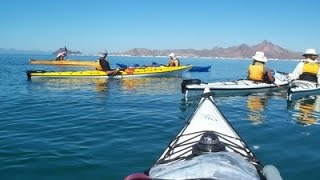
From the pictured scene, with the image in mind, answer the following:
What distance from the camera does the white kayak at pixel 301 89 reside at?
47.3 ft

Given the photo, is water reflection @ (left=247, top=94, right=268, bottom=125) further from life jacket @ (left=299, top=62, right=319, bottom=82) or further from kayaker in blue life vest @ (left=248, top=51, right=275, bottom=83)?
life jacket @ (left=299, top=62, right=319, bottom=82)

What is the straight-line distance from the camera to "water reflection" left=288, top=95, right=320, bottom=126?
36.4 ft

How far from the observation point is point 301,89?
582 inches

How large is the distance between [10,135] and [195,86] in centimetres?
784

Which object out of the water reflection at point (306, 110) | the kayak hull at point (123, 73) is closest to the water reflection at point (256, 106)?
the water reflection at point (306, 110)

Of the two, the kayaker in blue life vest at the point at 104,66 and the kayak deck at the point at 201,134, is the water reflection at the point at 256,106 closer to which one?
the kayak deck at the point at 201,134

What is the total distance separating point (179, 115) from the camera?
38.1 feet

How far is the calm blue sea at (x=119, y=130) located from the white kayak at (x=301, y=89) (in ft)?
1.01

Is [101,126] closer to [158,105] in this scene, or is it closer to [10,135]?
[10,135]

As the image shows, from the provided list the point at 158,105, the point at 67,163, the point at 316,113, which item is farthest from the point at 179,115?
the point at 67,163

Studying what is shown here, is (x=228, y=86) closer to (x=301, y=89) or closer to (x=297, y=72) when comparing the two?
(x=301, y=89)

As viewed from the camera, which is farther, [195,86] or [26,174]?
[195,86]

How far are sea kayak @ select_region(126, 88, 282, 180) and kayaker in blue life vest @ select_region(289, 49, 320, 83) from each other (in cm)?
1008

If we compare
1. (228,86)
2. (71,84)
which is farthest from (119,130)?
(71,84)
